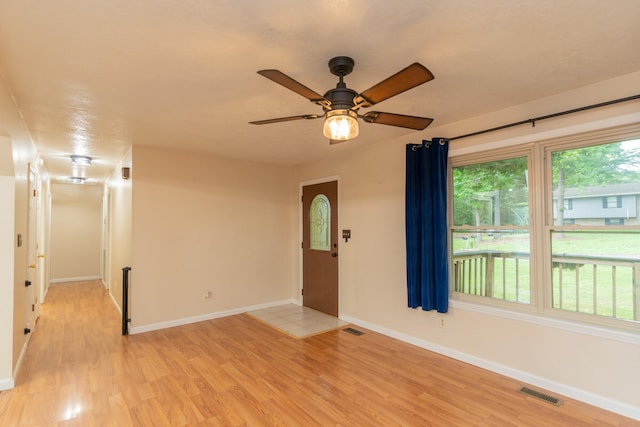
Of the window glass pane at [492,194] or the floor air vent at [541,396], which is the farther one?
the window glass pane at [492,194]

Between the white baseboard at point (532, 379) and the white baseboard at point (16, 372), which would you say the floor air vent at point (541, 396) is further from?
the white baseboard at point (16, 372)

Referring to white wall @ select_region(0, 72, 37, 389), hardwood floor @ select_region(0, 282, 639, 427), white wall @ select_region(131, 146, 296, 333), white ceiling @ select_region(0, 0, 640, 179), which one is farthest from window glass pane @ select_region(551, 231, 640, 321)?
white wall @ select_region(0, 72, 37, 389)

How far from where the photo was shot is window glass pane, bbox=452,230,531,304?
3.02m

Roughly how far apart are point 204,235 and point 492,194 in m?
3.92

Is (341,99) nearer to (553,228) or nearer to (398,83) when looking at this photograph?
(398,83)

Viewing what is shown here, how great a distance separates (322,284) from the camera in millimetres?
5160

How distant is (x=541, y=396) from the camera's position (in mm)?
2646

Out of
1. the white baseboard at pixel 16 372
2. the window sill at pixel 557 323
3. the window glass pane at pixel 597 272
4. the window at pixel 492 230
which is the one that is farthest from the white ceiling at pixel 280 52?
the white baseboard at pixel 16 372

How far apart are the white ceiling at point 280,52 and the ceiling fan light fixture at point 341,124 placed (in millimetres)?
410

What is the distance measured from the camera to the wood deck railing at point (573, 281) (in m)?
2.51

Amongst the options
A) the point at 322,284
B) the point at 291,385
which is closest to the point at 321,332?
the point at 322,284

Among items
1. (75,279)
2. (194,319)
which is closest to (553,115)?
(194,319)

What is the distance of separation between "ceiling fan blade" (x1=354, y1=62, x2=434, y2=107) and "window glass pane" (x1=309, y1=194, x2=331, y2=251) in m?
3.19

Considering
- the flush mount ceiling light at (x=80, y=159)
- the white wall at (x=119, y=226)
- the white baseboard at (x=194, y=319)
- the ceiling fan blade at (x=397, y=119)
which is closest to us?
the ceiling fan blade at (x=397, y=119)
